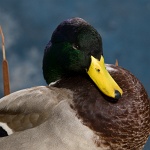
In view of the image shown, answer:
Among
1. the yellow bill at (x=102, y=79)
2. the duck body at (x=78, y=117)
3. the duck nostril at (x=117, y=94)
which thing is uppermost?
the yellow bill at (x=102, y=79)

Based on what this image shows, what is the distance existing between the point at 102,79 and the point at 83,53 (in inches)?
8.6

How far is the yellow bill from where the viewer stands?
11.7 ft

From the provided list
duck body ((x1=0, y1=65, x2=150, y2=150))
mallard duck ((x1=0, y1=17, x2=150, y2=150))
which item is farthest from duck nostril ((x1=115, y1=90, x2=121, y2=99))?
duck body ((x1=0, y1=65, x2=150, y2=150))

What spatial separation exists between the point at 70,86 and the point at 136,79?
51 centimetres

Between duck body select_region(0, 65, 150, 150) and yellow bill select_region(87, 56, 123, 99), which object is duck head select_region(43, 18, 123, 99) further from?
duck body select_region(0, 65, 150, 150)

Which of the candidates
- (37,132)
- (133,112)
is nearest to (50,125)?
(37,132)

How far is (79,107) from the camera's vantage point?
3547 mm

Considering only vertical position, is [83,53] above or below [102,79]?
above

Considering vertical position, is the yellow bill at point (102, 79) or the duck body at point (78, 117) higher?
the yellow bill at point (102, 79)

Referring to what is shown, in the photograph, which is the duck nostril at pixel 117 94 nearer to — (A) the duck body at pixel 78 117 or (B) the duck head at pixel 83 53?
(B) the duck head at pixel 83 53

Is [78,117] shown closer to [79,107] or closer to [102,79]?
[79,107]

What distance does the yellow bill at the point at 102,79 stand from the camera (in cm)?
355


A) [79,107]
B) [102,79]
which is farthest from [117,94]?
[79,107]

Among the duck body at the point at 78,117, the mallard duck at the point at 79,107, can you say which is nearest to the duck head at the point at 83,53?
the mallard duck at the point at 79,107
